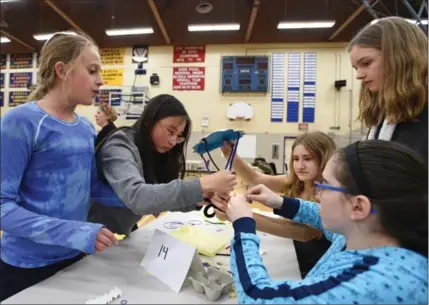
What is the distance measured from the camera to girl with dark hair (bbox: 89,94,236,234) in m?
0.64

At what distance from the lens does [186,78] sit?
358 cm

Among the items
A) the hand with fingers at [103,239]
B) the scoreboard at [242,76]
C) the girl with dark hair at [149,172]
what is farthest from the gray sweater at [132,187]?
the scoreboard at [242,76]

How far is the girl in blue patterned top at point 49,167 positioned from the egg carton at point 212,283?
8.5 inches

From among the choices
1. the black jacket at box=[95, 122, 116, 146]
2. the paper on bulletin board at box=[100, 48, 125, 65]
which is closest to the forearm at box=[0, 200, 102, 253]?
the black jacket at box=[95, 122, 116, 146]

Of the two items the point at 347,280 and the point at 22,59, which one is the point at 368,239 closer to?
the point at 347,280

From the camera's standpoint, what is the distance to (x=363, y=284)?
0.42m

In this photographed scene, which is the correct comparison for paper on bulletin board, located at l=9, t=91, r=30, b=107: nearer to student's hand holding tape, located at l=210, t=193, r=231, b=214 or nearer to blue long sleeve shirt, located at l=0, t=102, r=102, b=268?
blue long sleeve shirt, located at l=0, t=102, r=102, b=268

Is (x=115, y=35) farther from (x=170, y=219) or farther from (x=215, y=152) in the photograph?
(x=170, y=219)

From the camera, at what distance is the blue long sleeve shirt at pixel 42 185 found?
427 mm

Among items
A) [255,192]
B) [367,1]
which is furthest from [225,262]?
[367,1]

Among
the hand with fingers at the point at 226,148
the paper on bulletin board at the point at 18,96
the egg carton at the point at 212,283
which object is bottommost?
the egg carton at the point at 212,283

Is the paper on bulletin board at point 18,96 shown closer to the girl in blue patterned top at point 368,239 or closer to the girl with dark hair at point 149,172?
the girl with dark hair at point 149,172

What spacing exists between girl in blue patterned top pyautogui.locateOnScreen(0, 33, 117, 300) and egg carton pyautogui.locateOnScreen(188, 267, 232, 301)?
0.22 m

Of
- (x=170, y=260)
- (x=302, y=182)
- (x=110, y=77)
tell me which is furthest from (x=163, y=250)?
(x=302, y=182)
